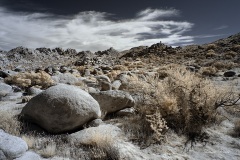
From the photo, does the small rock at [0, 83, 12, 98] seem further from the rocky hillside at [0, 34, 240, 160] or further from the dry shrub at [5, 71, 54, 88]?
the rocky hillside at [0, 34, 240, 160]

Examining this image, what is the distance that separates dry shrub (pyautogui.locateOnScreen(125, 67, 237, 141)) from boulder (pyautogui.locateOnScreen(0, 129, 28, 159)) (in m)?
2.65

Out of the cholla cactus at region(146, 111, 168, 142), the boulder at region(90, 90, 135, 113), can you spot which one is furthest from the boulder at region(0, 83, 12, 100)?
the cholla cactus at region(146, 111, 168, 142)

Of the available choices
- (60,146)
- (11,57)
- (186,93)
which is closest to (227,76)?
(186,93)

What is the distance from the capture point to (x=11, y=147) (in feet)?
15.8

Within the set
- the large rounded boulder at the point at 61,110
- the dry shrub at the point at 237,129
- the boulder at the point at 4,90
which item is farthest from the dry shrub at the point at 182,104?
the boulder at the point at 4,90

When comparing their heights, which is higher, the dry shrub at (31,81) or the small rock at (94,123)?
the dry shrub at (31,81)

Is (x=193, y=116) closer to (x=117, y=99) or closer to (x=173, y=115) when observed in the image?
(x=173, y=115)

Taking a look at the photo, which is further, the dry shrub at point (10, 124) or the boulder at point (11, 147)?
the dry shrub at point (10, 124)

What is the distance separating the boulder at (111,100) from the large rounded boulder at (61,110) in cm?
77

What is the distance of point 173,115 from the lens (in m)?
6.79

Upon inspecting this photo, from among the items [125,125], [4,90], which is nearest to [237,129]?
[125,125]

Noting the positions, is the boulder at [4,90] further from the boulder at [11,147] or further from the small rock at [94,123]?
the boulder at [11,147]

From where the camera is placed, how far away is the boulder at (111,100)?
742cm

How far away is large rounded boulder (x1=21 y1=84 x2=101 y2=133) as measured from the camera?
20.1 ft
